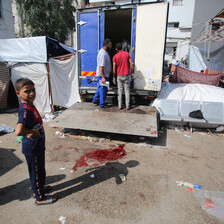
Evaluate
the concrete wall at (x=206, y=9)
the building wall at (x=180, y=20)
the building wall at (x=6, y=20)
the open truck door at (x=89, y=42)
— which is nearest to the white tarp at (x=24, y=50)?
the open truck door at (x=89, y=42)

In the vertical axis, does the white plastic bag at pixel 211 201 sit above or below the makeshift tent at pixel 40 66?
below

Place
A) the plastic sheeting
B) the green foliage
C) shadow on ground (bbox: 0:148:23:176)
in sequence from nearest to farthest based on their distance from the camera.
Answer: shadow on ground (bbox: 0:148:23:176)
the plastic sheeting
the green foliage

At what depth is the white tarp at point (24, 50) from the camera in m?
6.34

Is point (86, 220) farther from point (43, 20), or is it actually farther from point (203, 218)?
point (43, 20)

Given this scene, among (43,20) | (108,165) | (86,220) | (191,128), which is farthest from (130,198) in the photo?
(43,20)

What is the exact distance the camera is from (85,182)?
2803 millimetres

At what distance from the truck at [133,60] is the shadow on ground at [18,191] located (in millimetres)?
1592

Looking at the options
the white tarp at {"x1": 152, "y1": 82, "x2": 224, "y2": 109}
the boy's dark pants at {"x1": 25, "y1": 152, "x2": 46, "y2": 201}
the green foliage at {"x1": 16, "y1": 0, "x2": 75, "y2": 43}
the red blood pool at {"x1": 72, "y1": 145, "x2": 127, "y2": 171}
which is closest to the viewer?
the boy's dark pants at {"x1": 25, "y1": 152, "x2": 46, "y2": 201}

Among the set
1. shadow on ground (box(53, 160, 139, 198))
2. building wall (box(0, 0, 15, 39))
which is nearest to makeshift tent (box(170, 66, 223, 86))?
shadow on ground (box(53, 160, 139, 198))

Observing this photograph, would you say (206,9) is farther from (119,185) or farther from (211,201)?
(119,185)

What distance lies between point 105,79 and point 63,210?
368 centimetres

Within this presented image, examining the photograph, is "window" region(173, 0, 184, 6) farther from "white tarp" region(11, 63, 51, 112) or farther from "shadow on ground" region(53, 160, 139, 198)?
"shadow on ground" region(53, 160, 139, 198)

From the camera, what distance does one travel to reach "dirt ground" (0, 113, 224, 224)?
2186 mm

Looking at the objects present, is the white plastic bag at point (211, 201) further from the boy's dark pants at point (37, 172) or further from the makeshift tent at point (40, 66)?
the makeshift tent at point (40, 66)
